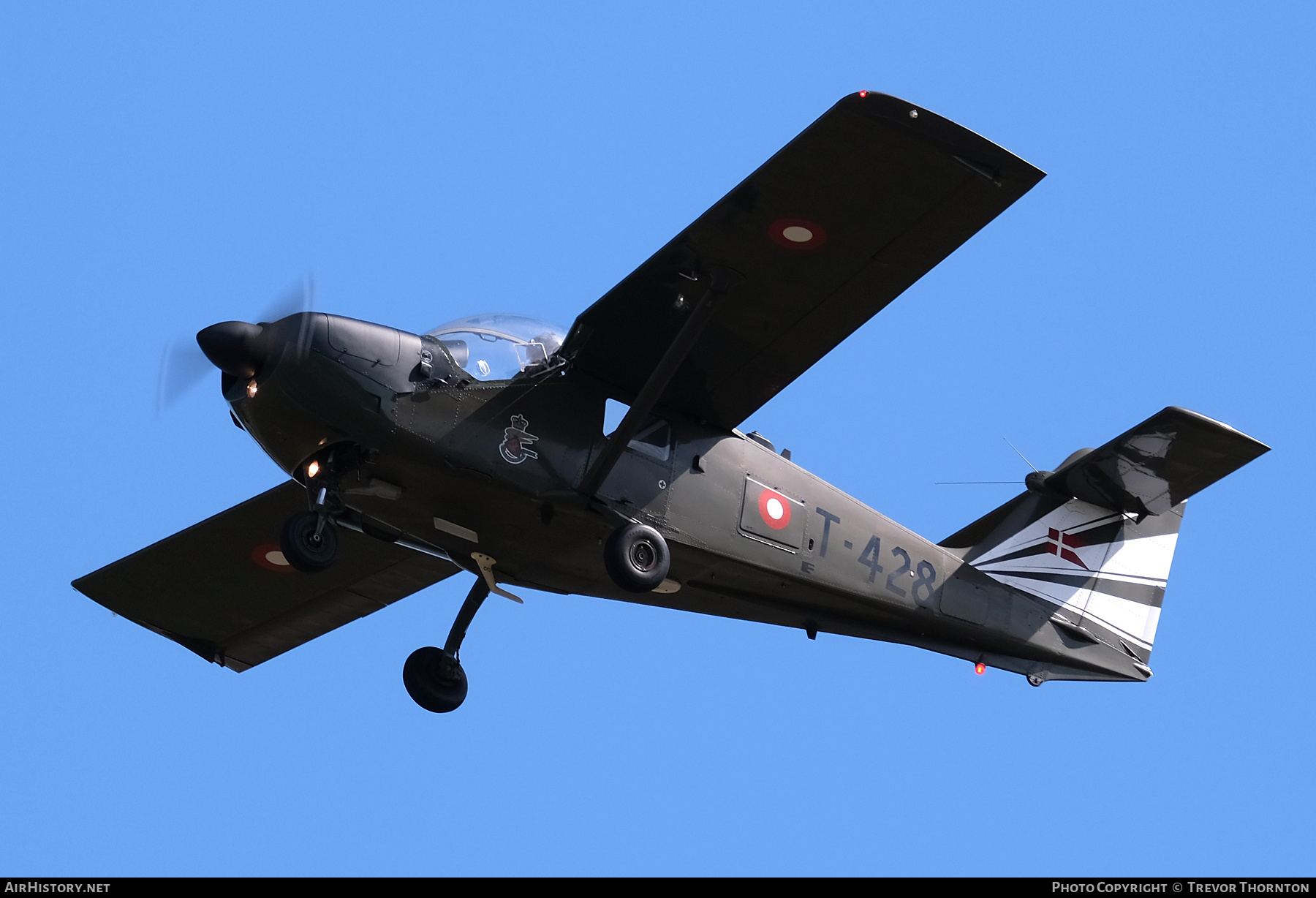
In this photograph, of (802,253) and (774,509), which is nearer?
(802,253)

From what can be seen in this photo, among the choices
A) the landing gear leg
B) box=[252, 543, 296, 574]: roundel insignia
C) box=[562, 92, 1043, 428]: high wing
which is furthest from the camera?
box=[252, 543, 296, 574]: roundel insignia

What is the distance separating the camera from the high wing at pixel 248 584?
1591 centimetres

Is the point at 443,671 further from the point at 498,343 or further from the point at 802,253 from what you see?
the point at 802,253

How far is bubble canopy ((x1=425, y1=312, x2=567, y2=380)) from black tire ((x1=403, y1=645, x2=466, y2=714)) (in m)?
3.04

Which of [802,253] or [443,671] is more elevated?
[802,253]

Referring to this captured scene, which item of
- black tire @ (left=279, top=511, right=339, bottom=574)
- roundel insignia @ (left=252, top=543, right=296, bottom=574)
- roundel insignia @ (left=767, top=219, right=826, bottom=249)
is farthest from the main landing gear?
roundel insignia @ (left=767, top=219, right=826, bottom=249)

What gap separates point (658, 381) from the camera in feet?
43.3

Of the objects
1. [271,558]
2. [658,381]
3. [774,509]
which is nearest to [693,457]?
[774,509]

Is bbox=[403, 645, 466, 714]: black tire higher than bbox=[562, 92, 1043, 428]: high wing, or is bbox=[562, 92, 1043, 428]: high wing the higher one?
bbox=[562, 92, 1043, 428]: high wing

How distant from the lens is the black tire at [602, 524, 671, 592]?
1328 cm

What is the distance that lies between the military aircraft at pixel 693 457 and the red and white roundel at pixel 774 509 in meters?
0.02

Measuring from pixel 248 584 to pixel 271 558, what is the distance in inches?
20.9

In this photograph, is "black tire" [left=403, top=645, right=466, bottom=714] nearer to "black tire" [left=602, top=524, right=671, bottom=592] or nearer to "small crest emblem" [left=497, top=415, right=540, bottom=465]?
"black tire" [left=602, top=524, right=671, bottom=592]
